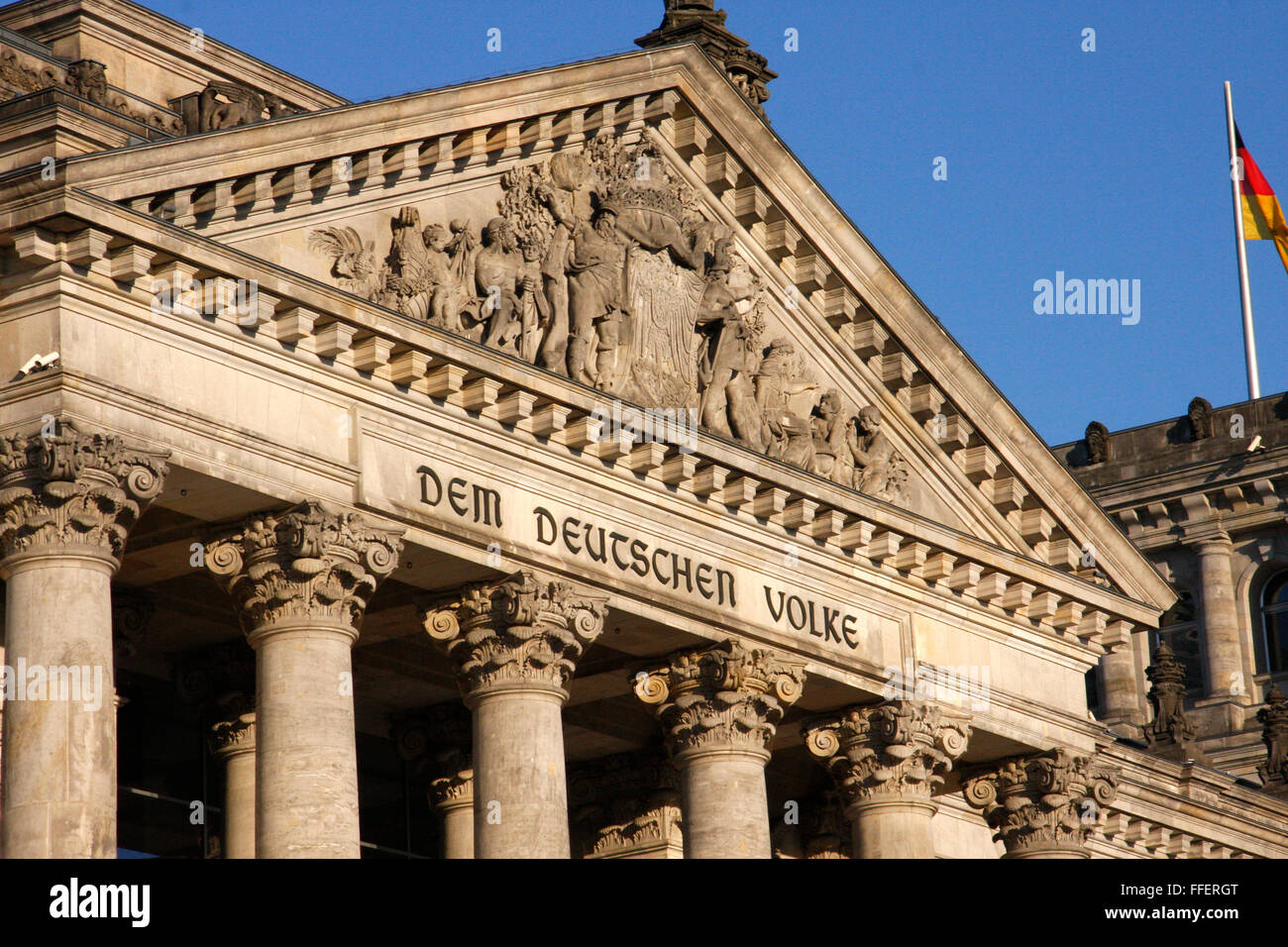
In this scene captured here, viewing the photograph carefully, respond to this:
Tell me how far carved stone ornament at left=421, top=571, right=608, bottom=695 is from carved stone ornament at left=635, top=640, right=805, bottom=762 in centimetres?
304

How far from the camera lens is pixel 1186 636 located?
69750 millimetres

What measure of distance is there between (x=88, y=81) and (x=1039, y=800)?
694 inches

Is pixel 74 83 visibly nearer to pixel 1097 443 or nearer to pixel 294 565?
pixel 294 565

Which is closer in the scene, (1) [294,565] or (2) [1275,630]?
(1) [294,565]

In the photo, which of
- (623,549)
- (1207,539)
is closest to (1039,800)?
(623,549)

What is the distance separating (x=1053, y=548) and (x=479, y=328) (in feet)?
41.0

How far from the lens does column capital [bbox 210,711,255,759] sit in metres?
34.0

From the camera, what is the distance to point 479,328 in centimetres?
3312

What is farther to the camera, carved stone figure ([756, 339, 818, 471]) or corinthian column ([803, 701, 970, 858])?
corinthian column ([803, 701, 970, 858])

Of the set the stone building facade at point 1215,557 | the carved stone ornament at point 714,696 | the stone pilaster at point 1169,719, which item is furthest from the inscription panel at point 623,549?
the stone building facade at point 1215,557

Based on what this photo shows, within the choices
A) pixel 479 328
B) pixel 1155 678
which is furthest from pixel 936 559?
pixel 1155 678

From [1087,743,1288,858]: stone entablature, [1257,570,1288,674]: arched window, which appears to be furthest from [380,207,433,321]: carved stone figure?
[1257,570,1288,674]: arched window

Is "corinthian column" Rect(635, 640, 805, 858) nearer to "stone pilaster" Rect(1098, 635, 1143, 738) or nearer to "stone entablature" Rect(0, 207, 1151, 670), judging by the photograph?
"stone entablature" Rect(0, 207, 1151, 670)

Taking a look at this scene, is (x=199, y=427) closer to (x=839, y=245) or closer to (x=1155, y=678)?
(x=839, y=245)
